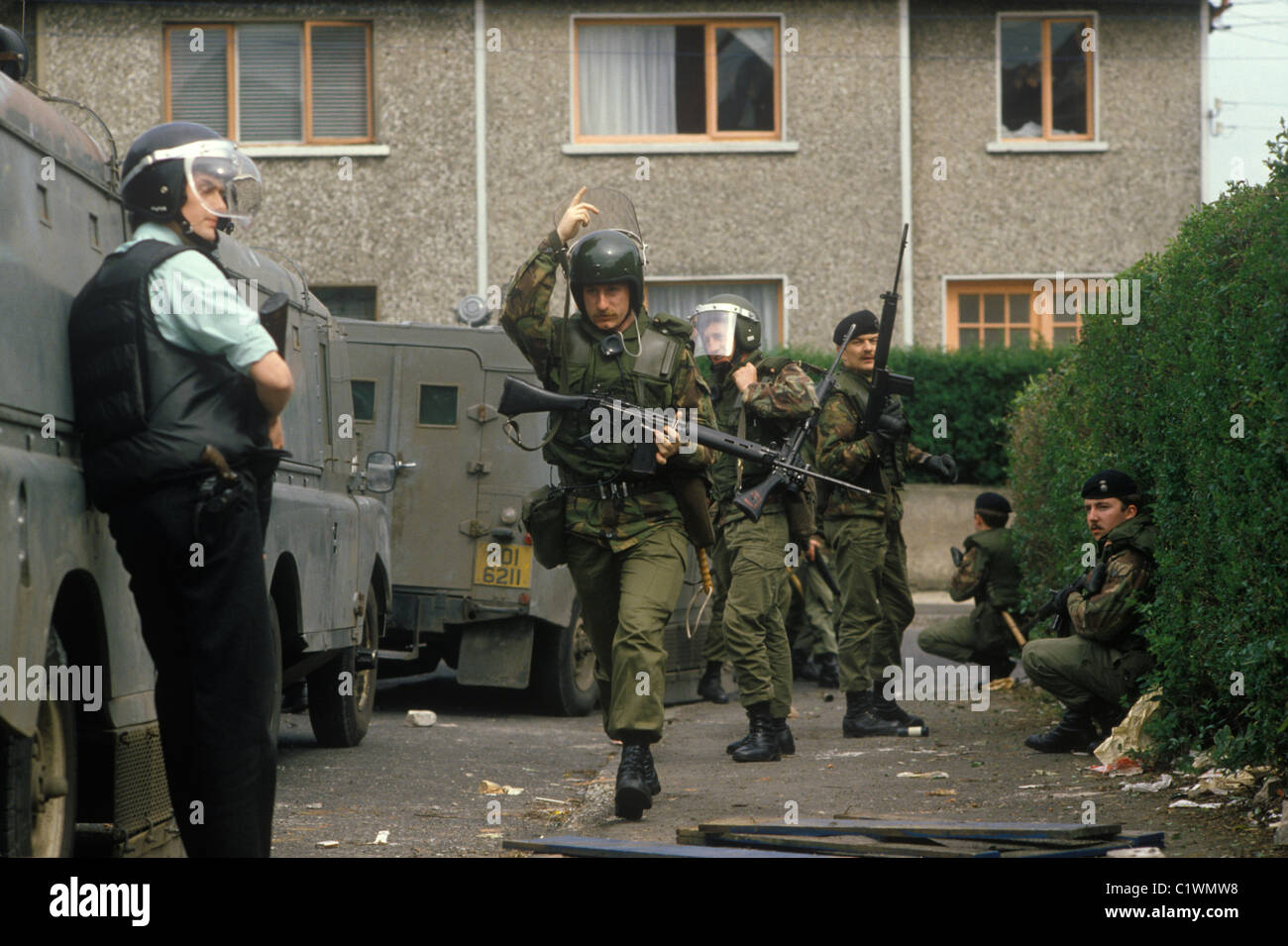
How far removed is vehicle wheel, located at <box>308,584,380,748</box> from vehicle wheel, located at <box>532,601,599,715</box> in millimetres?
1518

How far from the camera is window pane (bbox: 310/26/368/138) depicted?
1970 centimetres

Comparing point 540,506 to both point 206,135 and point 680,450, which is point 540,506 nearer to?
point 680,450

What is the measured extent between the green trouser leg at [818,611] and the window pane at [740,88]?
9.61 metres

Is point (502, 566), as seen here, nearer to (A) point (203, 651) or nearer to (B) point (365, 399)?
(B) point (365, 399)

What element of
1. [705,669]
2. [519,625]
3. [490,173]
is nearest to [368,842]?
[519,625]

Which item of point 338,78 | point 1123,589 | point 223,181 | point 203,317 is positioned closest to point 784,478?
point 1123,589

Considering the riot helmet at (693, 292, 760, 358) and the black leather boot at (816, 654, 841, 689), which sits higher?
the riot helmet at (693, 292, 760, 358)

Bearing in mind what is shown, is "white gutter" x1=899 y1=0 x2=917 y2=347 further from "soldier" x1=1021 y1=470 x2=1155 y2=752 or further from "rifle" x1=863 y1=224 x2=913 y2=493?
"soldier" x1=1021 y1=470 x2=1155 y2=752

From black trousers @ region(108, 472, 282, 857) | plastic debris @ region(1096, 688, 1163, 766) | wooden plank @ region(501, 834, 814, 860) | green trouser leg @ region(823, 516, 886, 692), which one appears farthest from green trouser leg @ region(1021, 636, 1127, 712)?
black trousers @ region(108, 472, 282, 857)

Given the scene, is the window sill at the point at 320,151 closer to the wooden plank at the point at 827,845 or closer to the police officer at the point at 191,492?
the wooden plank at the point at 827,845

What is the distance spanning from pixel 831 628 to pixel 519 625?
2.67 m

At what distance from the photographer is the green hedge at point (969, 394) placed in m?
18.4

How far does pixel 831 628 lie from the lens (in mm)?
11750

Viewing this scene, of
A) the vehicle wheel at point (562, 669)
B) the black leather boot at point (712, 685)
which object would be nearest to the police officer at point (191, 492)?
the vehicle wheel at point (562, 669)
